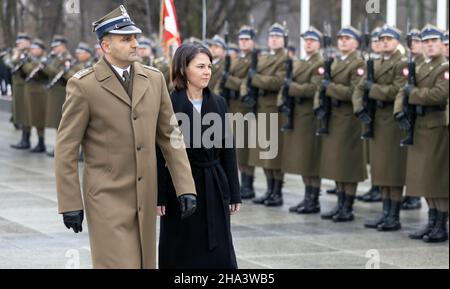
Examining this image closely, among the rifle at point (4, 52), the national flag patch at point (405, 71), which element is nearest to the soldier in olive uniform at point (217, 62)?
the national flag patch at point (405, 71)

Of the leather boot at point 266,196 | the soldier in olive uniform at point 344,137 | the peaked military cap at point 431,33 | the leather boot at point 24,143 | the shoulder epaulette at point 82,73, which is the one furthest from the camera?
the leather boot at point 24,143

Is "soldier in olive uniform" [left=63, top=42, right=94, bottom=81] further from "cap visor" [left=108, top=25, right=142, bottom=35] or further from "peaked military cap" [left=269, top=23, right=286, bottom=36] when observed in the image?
"cap visor" [left=108, top=25, right=142, bottom=35]

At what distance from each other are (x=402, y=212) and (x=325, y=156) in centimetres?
117

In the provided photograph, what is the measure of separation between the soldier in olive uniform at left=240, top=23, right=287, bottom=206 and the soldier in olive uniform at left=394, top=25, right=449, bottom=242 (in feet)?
7.64

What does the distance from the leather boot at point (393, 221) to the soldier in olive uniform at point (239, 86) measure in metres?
2.46

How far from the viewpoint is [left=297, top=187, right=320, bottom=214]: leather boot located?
41.0 ft

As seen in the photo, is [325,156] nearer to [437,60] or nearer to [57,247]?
[437,60]

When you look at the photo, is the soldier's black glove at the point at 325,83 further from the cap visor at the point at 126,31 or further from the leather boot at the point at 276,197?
the cap visor at the point at 126,31

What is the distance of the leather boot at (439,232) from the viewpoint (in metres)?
10.7

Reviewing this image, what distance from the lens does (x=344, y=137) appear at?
479 inches

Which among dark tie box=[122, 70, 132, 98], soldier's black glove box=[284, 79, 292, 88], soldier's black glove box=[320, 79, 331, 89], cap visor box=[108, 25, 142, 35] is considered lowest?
soldier's black glove box=[284, 79, 292, 88]

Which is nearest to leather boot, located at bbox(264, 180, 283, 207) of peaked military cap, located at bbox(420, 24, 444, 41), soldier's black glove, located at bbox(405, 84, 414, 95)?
soldier's black glove, located at bbox(405, 84, 414, 95)

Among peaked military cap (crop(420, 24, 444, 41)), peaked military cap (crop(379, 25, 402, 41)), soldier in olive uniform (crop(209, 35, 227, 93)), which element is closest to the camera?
peaked military cap (crop(420, 24, 444, 41))
